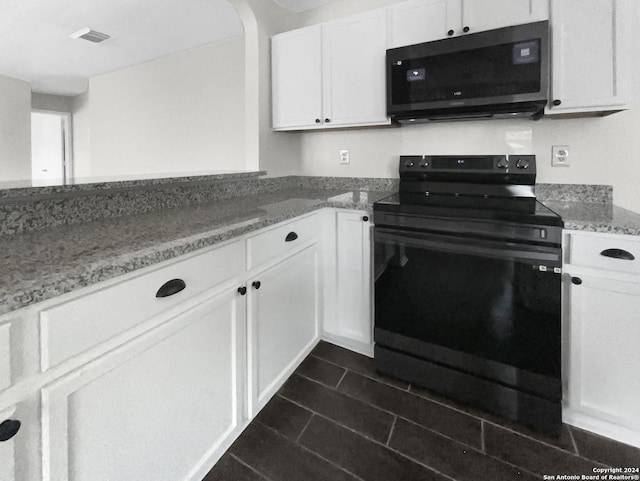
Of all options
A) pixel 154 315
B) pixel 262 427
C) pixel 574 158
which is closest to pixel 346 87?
pixel 574 158

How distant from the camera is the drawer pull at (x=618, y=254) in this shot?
1.23 metres

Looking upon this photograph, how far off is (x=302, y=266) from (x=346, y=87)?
3.94 feet

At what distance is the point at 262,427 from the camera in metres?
1.43

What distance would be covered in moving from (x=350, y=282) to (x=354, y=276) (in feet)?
0.15

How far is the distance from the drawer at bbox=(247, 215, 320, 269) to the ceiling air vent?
3.37 m

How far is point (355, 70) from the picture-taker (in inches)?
82.3

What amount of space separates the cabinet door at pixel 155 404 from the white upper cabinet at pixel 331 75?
1461mm

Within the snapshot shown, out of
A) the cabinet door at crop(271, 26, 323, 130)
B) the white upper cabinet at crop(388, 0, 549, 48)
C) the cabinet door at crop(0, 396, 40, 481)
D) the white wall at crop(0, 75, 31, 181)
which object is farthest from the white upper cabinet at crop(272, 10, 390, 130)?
the white wall at crop(0, 75, 31, 181)

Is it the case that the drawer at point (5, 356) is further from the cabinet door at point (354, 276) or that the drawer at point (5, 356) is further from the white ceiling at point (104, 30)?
the white ceiling at point (104, 30)

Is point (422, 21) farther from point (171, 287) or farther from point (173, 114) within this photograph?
point (173, 114)

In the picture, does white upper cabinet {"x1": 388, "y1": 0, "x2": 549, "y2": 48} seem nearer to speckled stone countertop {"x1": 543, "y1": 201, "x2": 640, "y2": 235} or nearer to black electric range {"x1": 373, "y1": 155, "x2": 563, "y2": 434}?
black electric range {"x1": 373, "y1": 155, "x2": 563, "y2": 434}

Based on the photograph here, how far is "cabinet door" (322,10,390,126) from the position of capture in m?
2.01

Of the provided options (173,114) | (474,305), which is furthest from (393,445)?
(173,114)

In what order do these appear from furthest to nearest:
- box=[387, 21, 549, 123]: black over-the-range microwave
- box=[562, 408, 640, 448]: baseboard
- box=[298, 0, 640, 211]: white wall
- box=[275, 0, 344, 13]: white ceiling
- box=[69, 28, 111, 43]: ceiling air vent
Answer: box=[69, 28, 111, 43]: ceiling air vent
box=[275, 0, 344, 13]: white ceiling
box=[298, 0, 640, 211]: white wall
box=[387, 21, 549, 123]: black over-the-range microwave
box=[562, 408, 640, 448]: baseboard
